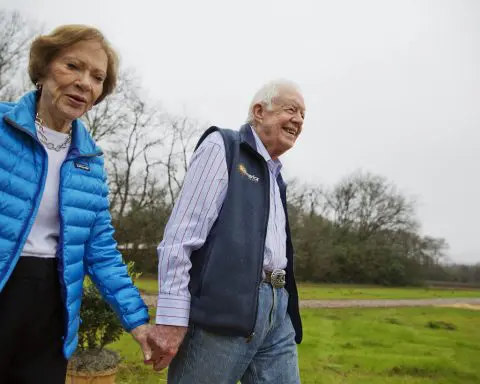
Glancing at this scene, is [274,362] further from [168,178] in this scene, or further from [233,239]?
[168,178]

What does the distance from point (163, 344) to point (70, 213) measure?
2.30 feet

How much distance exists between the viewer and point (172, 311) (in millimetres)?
1828

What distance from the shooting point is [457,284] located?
37.3 meters

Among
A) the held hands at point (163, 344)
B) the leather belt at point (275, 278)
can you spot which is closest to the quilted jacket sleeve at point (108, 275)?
the held hands at point (163, 344)

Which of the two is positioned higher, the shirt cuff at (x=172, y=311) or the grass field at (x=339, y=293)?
the shirt cuff at (x=172, y=311)

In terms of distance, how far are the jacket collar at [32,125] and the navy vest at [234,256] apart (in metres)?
0.67

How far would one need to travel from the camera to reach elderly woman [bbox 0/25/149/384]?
165 cm

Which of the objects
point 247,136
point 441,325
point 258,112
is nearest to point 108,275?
point 247,136

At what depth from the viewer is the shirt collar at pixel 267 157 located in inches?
90.9

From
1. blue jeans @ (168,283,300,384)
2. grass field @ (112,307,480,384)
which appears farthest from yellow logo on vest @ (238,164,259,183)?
grass field @ (112,307,480,384)

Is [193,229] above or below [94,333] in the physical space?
above

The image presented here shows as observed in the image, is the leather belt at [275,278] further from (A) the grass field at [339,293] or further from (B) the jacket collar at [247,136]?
(A) the grass field at [339,293]

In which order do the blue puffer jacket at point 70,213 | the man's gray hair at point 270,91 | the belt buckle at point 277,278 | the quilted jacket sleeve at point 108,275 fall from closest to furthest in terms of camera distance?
the blue puffer jacket at point 70,213 < the quilted jacket sleeve at point 108,275 < the belt buckle at point 277,278 < the man's gray hair at point 270,91

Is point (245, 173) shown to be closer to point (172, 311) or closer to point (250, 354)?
point (172, 311)
